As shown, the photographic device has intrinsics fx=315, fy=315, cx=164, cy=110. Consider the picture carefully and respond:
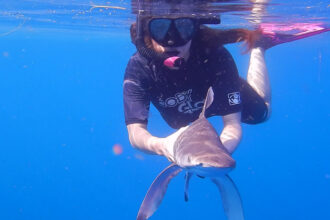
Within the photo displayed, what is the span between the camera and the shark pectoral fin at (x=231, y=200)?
123 inches

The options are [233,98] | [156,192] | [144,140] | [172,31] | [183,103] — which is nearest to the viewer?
[156,192]

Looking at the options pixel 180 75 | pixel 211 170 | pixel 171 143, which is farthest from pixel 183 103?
pixel 211 170

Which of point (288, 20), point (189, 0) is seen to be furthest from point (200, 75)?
point (288, 20)

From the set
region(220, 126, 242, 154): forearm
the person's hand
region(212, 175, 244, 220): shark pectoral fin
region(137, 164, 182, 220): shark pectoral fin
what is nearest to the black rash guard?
region(220, 126, 242, 154): forearm

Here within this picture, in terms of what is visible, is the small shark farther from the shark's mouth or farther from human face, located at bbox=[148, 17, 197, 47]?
human face, located at bbox=[148, 17, 197, 47]

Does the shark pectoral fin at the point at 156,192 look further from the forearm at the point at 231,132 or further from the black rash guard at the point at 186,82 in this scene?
the black rash guard at the point at 186,82

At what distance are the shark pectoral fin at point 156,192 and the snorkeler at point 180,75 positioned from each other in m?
0.72

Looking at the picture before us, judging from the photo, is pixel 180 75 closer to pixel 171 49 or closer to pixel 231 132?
pixel 171 49

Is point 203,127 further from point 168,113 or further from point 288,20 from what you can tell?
point 288,20

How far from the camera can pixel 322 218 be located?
822 inches

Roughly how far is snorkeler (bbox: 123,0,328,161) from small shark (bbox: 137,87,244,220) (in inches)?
30.3

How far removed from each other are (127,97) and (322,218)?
2099 cm

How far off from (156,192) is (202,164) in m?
0.89

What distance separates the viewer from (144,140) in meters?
4.09
